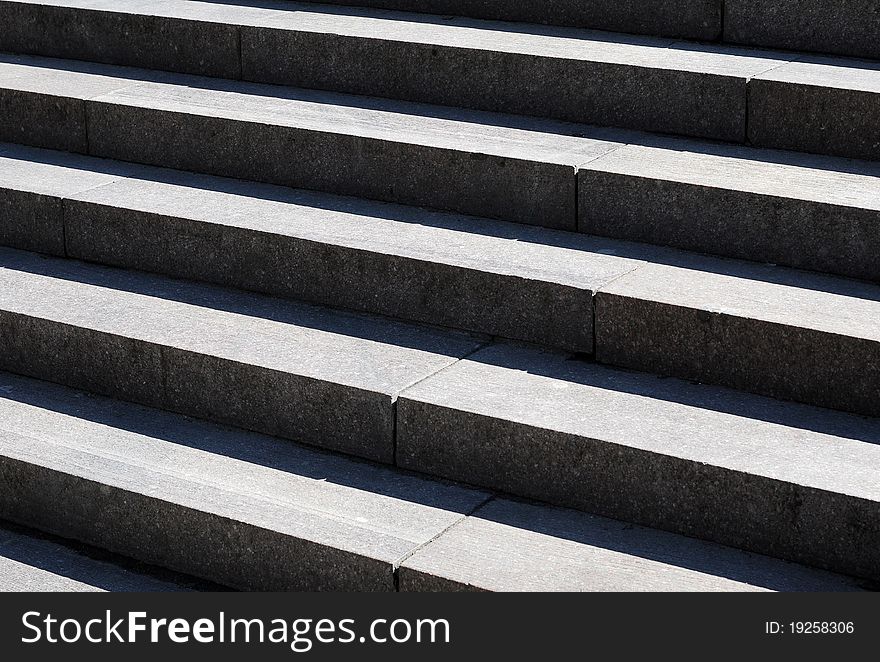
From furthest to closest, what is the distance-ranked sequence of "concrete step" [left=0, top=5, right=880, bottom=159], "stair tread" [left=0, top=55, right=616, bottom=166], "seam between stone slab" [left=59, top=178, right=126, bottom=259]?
"seam between stone slab" [left=59, top=178, right=126, bottom=259], "stair tread" [left=0, top=55, right=616, bottom=166], "concrete step" [left=0, top=5, right=880, bottom=159]

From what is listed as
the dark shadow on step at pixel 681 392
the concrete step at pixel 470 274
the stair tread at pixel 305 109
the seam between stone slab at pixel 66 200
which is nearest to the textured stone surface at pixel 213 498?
the concrete step at pixel 470 274

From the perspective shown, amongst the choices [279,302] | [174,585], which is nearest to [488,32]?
[279,302]

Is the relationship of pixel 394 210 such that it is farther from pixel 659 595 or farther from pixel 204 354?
pixel 659 595

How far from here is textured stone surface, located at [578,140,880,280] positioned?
4.25 metres

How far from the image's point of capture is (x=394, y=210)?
502 cm

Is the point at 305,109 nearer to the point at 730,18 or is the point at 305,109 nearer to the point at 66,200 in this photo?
the point at 66,200

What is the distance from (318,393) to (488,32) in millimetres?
2113

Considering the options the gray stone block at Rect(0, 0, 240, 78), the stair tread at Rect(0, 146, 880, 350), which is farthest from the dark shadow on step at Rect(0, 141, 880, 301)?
the gray stone block at Rect(0, 0, 240, 78)

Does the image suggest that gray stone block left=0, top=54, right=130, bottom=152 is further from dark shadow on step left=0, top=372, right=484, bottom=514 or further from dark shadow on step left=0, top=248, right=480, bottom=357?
dark shadow on step left=0, top=372, right=484, bottom=514

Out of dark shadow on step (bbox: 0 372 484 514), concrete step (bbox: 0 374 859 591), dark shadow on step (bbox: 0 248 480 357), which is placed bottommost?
concrete step (bbox: 0 374 859 591)

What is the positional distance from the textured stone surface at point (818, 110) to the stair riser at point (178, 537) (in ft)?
7.43

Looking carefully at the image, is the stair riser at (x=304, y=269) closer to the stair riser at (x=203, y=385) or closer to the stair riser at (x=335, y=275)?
the stair riser at (x=335, y=275)

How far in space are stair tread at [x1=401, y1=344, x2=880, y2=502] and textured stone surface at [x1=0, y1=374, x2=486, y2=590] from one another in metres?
0.32

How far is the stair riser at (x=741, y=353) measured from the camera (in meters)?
3.85
